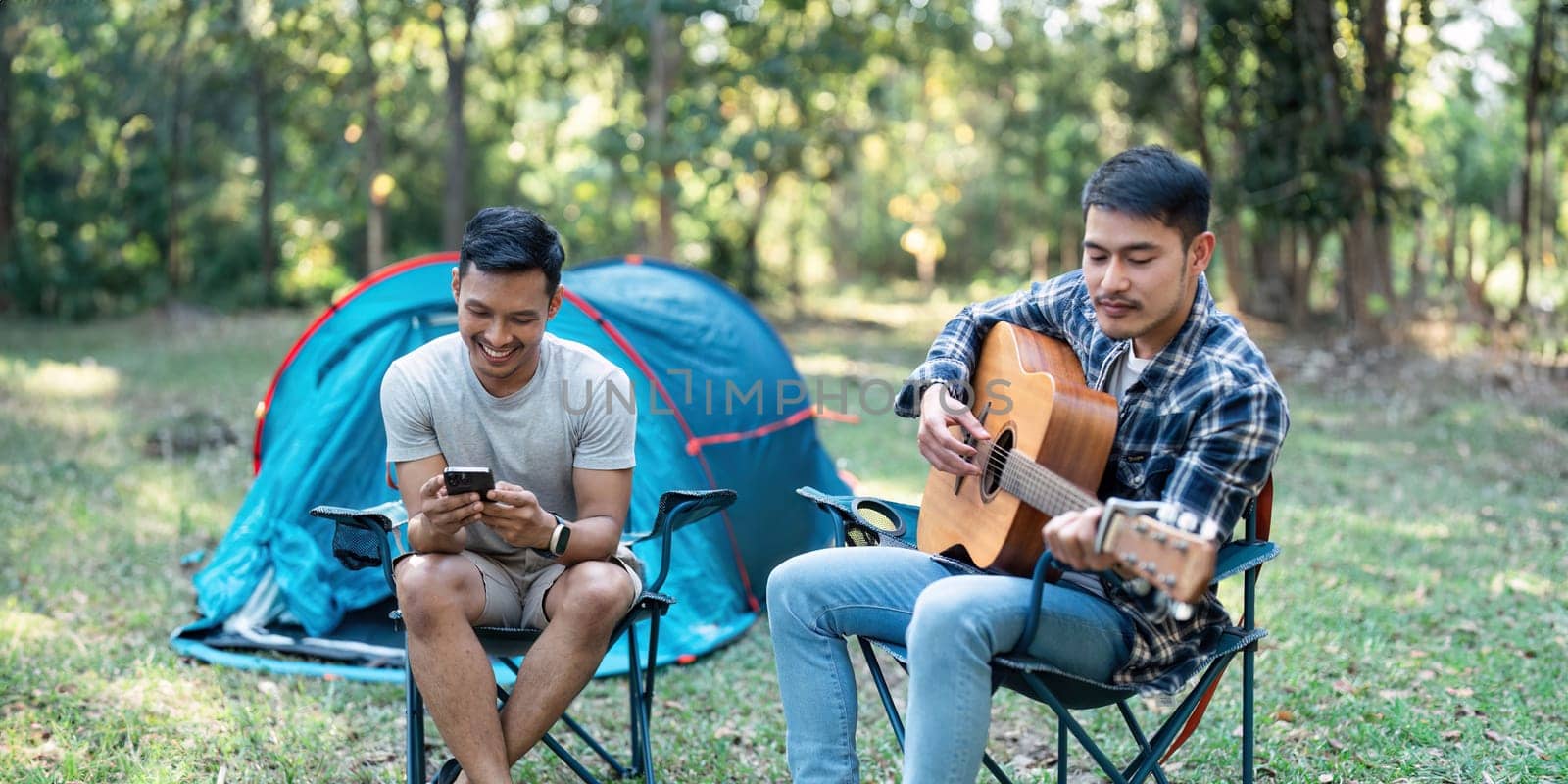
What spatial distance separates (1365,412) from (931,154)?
15549 mm

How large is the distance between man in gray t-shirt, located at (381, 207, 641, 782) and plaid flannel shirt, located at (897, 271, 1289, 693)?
101 cm

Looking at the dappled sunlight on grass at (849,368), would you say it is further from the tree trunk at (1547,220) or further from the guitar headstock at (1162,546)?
the tree trunk at (1547,220)

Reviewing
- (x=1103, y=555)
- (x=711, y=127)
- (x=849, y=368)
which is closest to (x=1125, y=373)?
(x=1103, y=555)

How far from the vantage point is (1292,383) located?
30.8ft

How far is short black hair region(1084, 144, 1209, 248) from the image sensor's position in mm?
2133

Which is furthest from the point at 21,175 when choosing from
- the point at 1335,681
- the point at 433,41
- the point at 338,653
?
the point at 1335,681

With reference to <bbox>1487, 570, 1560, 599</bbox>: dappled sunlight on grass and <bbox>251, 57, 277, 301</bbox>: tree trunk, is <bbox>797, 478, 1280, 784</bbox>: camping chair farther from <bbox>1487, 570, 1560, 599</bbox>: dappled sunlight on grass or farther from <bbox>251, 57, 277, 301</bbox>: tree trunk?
<bbox>251, 57, 277, 301</bbox>: tree trunk

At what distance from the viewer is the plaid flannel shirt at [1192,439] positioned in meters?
2.03

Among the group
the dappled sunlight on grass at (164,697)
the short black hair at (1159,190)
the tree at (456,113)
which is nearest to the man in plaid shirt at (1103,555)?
the short black hair at (1159,190)

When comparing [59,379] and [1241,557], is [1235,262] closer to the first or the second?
[59,379]

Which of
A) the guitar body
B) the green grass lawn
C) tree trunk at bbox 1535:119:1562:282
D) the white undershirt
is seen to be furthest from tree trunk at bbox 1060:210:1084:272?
the white undershirt

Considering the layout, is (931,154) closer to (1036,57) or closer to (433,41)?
(1036,57)

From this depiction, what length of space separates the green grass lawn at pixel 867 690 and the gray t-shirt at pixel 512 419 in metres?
0.80

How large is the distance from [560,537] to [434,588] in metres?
0.26
